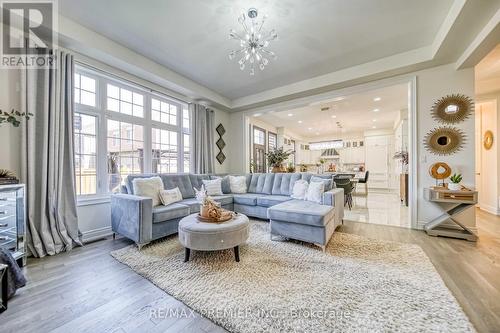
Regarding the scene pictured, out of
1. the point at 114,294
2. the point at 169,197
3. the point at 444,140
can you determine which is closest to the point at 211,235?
the point at 114,294

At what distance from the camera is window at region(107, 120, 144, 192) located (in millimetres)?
3418

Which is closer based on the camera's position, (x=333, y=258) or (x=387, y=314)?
(x=387, y=314)

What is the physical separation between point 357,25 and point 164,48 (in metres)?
2.81

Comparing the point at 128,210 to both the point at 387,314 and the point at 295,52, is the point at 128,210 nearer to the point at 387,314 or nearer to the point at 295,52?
the point at 387,314

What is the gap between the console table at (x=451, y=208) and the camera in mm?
2896

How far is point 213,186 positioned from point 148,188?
4.65 feet

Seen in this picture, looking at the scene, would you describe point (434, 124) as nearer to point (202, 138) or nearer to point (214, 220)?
point (214, 220)

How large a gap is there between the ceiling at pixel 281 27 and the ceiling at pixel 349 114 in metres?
1.25

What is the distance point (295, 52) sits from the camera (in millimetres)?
3270

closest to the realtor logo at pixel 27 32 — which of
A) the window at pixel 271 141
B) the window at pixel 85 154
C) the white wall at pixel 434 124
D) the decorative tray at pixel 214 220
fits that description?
the window at pixel 85 154

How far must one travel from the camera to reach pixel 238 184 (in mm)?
4625

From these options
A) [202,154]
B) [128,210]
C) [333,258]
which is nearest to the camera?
[333,258]

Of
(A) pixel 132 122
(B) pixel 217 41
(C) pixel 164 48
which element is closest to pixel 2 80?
(A) pixel 132 122

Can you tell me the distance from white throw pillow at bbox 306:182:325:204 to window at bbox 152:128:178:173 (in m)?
2.95
